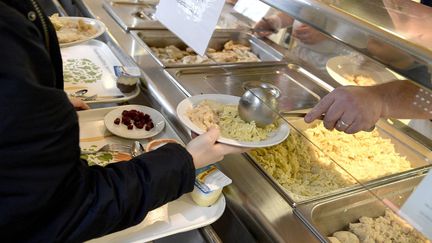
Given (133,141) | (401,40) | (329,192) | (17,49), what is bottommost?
(133,141)

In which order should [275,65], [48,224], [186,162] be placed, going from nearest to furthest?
[48,224] → [186,162] → [275,65]

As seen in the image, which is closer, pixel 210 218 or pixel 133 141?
pixel 210 218

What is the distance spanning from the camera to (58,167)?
0.66 meters

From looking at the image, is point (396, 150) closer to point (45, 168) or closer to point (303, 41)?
point (303, 41)

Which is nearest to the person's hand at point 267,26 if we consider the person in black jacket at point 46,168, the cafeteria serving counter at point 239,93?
the cafeteria serving counter at point 239,93

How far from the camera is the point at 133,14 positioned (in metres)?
1.99

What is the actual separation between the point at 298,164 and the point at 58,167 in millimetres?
734

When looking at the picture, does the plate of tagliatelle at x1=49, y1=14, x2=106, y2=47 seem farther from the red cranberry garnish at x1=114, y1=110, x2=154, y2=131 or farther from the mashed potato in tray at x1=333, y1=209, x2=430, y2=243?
the mashed potato in tray at x1=333, y1=209, x2=430, y2=243

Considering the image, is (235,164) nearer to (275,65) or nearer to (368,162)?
(368,162)

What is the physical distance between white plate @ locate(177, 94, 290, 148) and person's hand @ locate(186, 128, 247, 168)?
0.02m

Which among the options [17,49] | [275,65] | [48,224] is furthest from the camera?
[275,65]

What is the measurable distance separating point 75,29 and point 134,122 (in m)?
0.76

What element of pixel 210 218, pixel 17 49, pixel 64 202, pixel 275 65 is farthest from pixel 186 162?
pixel 275 65

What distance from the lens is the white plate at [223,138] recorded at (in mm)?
962
